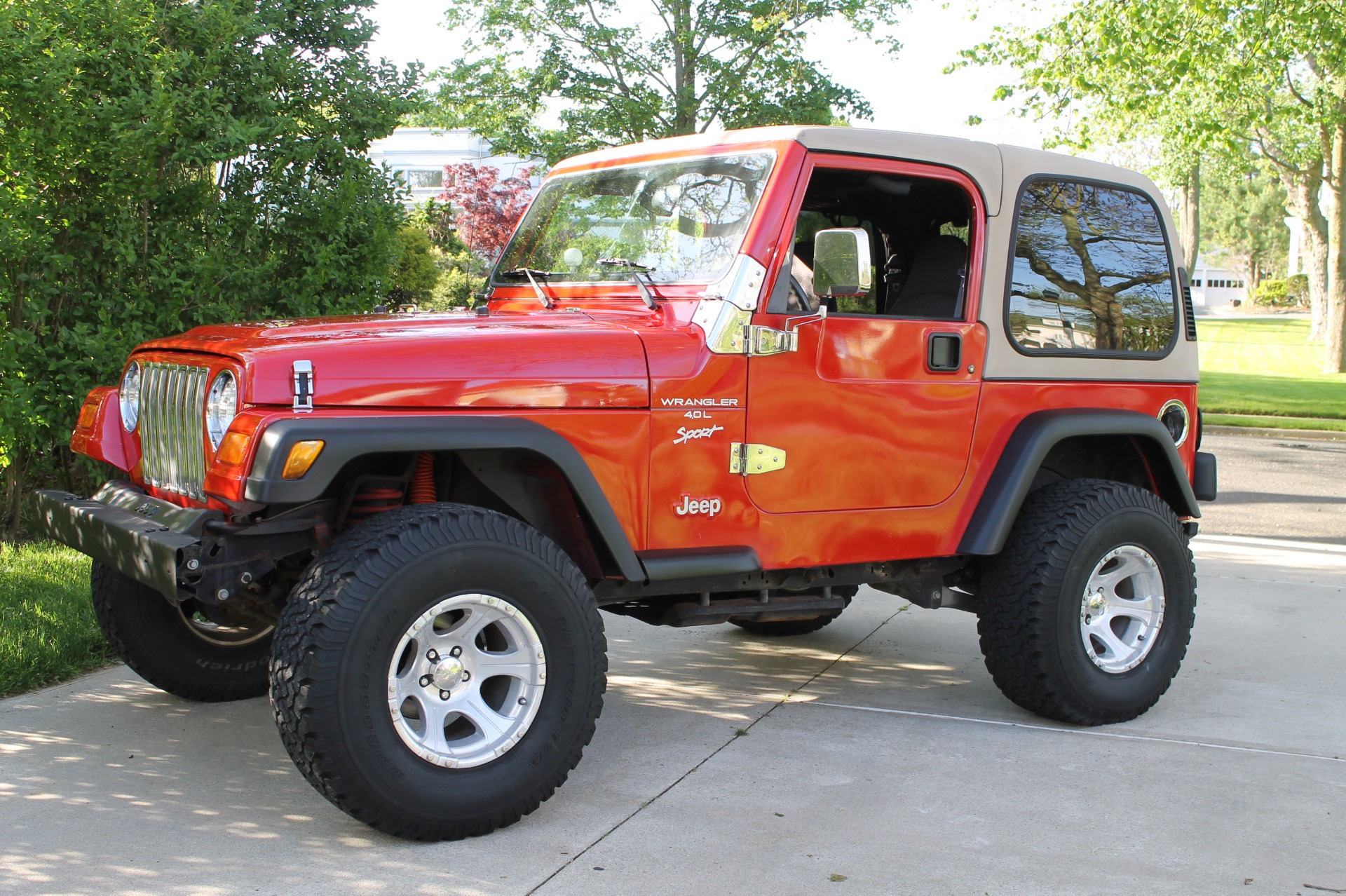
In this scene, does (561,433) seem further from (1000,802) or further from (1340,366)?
(1340,366)

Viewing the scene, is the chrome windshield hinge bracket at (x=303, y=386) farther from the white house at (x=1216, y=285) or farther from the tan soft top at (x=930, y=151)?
the white house at (x=1216, y=285)

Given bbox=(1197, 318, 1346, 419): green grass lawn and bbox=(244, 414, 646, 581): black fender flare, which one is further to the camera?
bbox=(1197, 318, 1346, 419): green grass lawn

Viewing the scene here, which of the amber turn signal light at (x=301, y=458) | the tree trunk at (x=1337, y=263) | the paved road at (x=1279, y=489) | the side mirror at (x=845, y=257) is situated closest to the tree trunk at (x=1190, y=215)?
the tree trunk at (x=1337, y=263)

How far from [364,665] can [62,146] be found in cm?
467

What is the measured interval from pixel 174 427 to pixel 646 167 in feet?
6.32

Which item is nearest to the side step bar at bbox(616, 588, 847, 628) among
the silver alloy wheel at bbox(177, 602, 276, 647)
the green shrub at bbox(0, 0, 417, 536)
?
the silver alloy wheel at bbox(177, 602, 276, 647)

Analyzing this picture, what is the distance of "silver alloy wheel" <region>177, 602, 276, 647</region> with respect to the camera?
183 inches

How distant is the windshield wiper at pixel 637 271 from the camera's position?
4234mm

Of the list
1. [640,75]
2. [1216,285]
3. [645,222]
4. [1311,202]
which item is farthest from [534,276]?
[1216,285]

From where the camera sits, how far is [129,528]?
3568 millimetres

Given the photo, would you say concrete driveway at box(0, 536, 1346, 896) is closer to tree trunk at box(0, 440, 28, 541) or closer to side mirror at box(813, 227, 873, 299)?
side mirror at box(813, 227, 873, 299)

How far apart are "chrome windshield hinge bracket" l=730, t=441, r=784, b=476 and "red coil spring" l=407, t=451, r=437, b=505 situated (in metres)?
0.95

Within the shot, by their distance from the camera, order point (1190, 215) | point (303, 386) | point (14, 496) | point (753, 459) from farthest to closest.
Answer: point (1190, 215), point (14, 496), point (753, 459), point (303, 386)

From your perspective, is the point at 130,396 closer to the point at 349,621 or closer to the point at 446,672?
the point at 349,621
